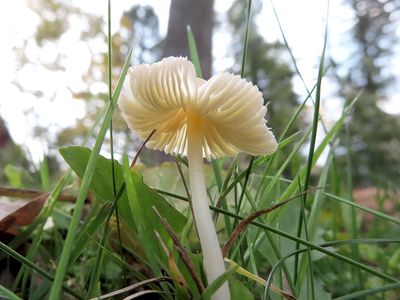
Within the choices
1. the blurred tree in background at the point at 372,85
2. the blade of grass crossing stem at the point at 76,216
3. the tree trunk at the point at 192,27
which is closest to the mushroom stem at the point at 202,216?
the blade of grass crossing stem at the point at 76,216

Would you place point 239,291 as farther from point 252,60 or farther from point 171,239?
point 252,60

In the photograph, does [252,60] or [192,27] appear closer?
[192,27]

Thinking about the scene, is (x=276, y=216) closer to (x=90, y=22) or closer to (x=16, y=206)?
(x=16, y=206)

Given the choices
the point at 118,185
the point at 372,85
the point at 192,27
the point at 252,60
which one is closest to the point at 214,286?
the point at 118,185

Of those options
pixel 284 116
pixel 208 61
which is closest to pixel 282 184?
pixel 208 61

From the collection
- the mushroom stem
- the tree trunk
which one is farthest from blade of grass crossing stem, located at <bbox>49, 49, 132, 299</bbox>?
the tree trunk

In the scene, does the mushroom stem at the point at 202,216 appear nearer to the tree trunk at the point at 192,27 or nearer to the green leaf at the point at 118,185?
the green leaf at the point at 118,185
